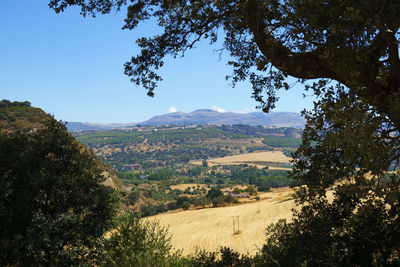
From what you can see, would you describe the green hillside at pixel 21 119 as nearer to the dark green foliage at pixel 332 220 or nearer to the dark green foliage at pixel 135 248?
the dark green foliage at pixel 135 248

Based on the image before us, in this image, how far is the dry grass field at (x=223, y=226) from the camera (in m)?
36.5

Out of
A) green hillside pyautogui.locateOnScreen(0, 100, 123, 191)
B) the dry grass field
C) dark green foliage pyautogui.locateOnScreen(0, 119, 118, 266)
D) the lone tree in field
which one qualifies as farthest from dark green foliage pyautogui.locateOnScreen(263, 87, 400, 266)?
green hillside pyautogui.locateOnScreen(0, 100, 123, 191)

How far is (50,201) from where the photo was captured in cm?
1150

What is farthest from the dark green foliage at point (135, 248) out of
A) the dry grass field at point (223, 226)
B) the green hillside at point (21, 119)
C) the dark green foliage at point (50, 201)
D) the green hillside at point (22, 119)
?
the green hillside at point (21, 119)

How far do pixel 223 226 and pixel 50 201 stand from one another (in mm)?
37914

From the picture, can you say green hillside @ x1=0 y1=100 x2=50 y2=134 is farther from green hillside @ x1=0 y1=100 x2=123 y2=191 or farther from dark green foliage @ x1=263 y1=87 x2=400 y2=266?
dark green foliage @ x1=263 y1=87 x2=400 y2=266

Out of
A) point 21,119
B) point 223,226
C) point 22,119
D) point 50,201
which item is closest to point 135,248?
point 50,201

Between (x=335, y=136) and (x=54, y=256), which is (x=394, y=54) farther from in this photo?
(x=54, y=256)

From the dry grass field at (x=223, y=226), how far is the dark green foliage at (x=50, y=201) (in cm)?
2110

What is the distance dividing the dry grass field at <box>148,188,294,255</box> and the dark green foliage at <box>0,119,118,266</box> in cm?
2110

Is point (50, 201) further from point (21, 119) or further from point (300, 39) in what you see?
point (21, 119)

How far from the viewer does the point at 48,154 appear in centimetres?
1257

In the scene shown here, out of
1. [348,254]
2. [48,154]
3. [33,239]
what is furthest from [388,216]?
[48,154]

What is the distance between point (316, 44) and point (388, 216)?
5.63 m
